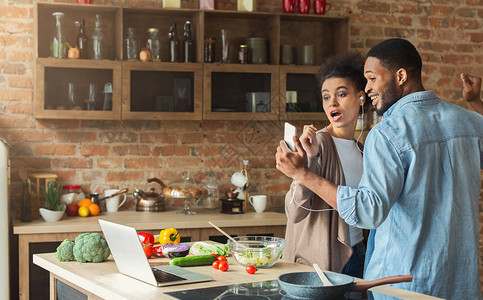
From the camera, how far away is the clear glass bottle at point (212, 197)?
4660 mm

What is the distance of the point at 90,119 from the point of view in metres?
4.40

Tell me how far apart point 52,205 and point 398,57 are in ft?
8.83

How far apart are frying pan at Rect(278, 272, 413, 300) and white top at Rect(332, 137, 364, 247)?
96 centimetres

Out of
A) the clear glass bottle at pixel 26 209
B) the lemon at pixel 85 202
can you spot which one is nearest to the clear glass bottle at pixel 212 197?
the lemon at pixel 85 202

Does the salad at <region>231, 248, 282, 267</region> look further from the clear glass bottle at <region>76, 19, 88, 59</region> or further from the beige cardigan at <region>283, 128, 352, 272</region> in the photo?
the clear glass bottle at <region>76, 19, 88, 59</region>

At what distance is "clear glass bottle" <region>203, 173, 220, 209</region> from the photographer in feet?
15.3

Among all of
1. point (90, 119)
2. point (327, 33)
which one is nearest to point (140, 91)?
point (90, 119)

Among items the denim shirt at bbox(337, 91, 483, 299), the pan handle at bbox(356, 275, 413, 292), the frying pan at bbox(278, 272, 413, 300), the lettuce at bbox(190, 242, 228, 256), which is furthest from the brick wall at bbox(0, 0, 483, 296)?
the pan handle at bbox(356, 275, 413, 292)

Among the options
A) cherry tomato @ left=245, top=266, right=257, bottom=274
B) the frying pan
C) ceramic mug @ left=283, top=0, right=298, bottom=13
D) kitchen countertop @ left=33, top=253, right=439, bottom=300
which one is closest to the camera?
the frying pan

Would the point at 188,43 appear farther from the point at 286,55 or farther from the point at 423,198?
the point at 423,198

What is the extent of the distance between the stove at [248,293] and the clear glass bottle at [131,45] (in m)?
2.71

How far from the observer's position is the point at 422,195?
85.4 inches

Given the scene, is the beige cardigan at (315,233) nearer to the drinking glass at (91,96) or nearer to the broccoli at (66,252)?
the broccoli at (66,252)

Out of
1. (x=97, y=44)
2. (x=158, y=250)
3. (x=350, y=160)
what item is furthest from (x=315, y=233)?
(x=97, y=44)
